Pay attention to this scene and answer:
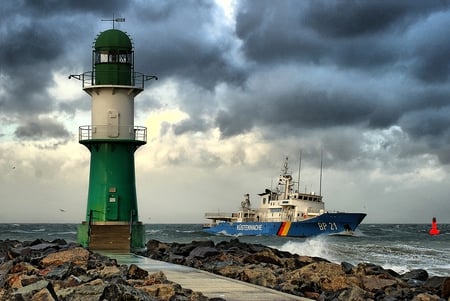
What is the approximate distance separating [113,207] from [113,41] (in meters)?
4.23

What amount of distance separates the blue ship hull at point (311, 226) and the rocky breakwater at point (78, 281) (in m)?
39.6

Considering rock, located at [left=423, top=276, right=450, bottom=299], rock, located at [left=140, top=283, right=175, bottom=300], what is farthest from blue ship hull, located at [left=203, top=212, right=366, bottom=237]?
rock, located at [left=140, top=283, right=175, bottom=300]

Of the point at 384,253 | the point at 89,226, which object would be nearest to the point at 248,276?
the point at 89,226

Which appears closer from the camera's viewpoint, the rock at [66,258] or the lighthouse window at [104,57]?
the rock at [66,258]

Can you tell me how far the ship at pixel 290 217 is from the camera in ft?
185

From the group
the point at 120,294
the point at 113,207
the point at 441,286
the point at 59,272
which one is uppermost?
the point at 113,207

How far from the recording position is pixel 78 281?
11.1 meters

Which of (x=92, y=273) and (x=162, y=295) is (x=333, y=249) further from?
(x=162, y=295)

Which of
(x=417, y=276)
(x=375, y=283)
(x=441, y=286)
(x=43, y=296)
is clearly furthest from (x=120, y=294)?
(x=417, y=276)

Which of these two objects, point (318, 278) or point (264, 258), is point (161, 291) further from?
point (264, 258)

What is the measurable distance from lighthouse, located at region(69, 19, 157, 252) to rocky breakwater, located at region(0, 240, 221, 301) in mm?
2711

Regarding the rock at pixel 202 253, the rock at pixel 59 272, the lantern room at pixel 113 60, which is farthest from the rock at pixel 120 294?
the lantern room at pixel 113 60

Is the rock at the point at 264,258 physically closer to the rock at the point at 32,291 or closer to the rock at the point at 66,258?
the rock at the point at 66,258

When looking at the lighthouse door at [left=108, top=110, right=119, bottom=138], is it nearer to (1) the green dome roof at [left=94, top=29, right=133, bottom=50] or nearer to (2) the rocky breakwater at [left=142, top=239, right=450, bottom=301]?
(1) the green dome roof at [left=94, top=29, right=133, bottom=50]
